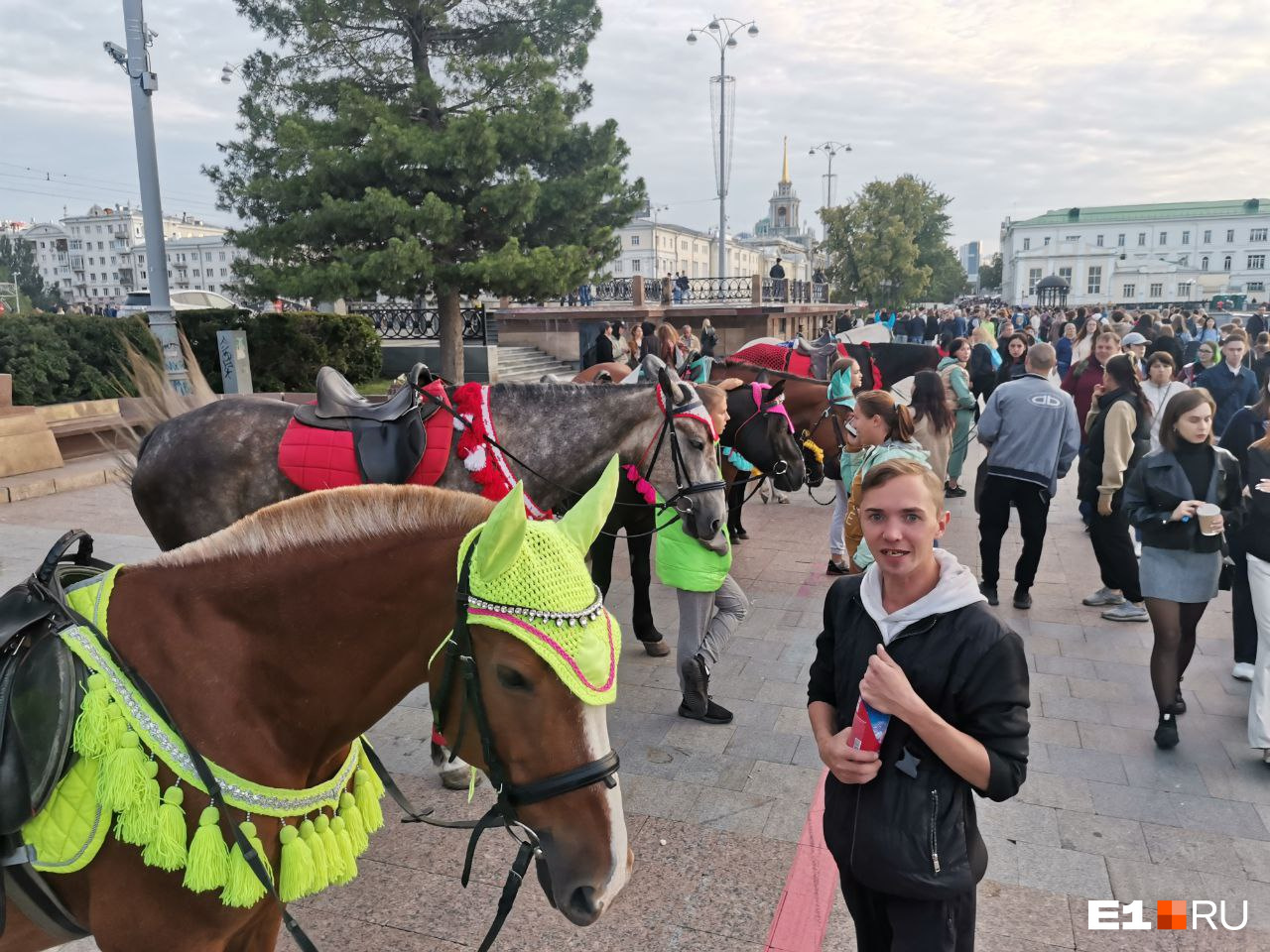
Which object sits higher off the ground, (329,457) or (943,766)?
(329,457)

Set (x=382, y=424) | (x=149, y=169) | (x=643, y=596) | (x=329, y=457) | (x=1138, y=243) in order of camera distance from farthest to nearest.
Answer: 1. (x=1138, y=243)
2. (x=149, y=169)
3. (x=643, y=596)
4. (x=382, y=424)
5. (x=329, y=457)

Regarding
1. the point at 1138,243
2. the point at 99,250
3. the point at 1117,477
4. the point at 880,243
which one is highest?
the point at 99,250

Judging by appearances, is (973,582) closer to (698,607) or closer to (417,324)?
(698,607)

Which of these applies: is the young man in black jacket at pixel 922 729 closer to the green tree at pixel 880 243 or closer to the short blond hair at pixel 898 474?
the short blond hair at pixel 898 474

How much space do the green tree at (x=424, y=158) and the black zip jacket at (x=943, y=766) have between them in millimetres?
14037

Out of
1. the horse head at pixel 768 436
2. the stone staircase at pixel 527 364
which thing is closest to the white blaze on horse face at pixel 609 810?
the horse head at pixel 768 436

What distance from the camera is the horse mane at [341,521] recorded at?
184 centimetres

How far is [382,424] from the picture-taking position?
14.4 feet

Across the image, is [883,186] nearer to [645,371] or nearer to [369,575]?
[645,371]

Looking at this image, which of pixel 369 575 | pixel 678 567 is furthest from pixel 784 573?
pixel 369 575

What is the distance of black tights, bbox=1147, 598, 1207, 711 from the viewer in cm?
447

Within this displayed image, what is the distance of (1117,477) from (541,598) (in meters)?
6.06

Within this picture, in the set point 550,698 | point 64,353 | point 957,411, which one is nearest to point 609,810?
point 550,698

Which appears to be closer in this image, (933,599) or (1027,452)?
(933,599)
